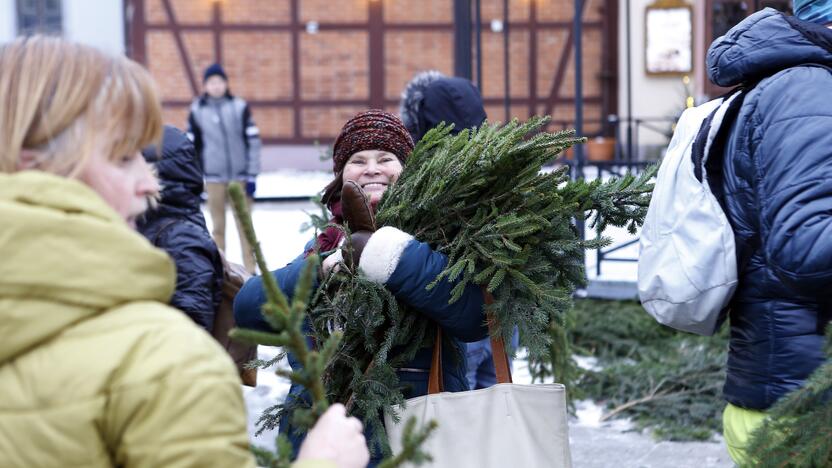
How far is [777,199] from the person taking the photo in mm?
2145

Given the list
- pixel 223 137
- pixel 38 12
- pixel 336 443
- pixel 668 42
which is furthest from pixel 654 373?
pixel 38 12

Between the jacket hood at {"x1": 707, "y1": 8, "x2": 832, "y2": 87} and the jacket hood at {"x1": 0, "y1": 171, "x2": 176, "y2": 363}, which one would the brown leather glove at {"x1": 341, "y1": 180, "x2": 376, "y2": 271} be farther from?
the jacket hood at {"x1": 0, "y1": 171, "x2": 176, "y2": 363}

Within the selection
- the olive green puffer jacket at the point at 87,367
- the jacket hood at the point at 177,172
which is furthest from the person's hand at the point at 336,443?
the jacket hood at the point at 177,172

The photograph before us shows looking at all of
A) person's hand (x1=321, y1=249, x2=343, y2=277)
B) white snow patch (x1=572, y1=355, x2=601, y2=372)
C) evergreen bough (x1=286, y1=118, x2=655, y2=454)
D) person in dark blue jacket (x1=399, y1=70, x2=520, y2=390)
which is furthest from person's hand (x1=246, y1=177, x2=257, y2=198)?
person's hand (x1=321, y1=249, x2=343, y2=277)

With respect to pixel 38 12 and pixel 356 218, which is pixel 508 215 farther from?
pixel 38 12

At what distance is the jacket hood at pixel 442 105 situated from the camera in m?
4.23

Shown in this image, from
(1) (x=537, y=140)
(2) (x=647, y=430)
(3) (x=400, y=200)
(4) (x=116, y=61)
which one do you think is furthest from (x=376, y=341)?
(2) (x=647, y=430)

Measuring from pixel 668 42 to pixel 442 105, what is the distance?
1620 cm

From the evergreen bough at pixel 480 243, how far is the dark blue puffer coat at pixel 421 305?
35mm

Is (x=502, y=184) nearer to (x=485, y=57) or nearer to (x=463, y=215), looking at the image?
(x=463, y=215)

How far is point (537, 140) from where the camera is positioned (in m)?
2.71

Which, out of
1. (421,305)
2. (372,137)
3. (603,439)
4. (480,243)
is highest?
(372,137)

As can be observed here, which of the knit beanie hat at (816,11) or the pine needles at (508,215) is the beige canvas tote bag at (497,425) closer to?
the pine needles at (508,215)

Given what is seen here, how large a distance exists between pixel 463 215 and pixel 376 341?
0.39m
